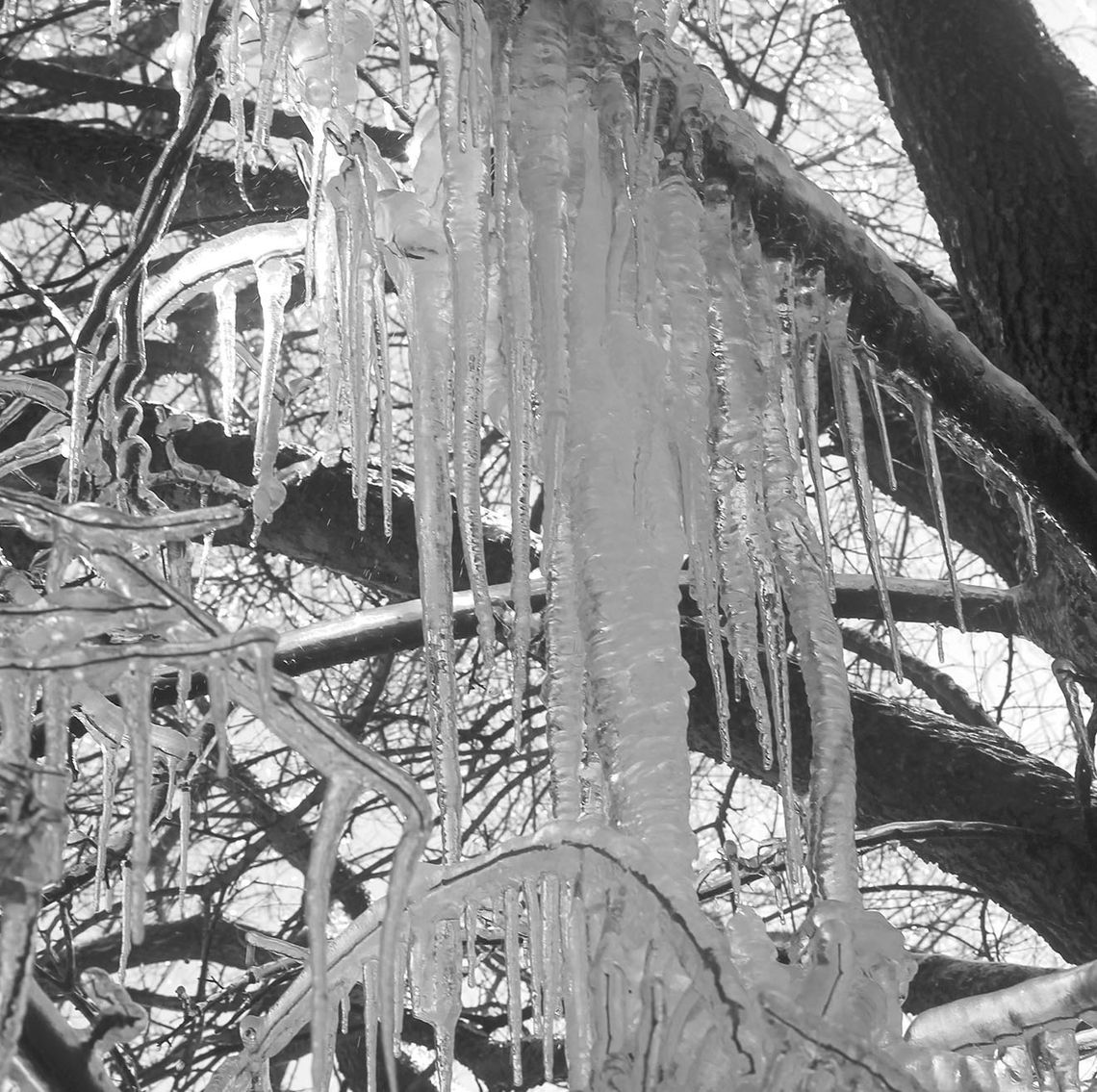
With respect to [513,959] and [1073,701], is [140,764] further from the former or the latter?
[1073,701]

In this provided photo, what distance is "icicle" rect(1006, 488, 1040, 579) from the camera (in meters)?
1.74

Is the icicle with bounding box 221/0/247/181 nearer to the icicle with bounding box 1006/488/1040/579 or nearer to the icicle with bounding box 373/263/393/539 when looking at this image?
the icicle with bounding box 373/263/393/539

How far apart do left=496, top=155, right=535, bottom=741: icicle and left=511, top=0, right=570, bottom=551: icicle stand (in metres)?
0.01

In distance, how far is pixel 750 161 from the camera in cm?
125

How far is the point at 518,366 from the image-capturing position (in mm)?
1206

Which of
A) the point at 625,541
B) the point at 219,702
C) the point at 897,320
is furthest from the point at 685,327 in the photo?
the point at 219,702

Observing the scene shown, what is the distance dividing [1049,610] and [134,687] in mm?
1876

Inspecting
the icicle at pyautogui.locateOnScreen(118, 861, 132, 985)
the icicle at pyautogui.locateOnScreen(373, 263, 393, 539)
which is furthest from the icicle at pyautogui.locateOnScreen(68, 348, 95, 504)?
the icicle at pyautogui.locateOnScreen(118, 861, 132, 985)

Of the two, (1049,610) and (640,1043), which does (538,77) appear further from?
(1049,610)

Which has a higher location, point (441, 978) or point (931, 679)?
point (931, 679)

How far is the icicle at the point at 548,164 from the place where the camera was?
1.13 m

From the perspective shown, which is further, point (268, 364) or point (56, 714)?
point (268, 364)

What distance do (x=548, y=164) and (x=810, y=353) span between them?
47 cm

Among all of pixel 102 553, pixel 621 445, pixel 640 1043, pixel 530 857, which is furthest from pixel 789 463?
pixel 102 553
